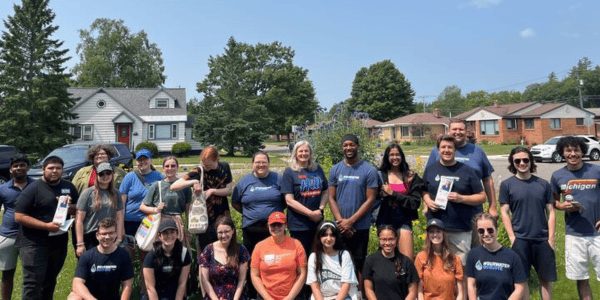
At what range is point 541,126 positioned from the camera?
131 feet

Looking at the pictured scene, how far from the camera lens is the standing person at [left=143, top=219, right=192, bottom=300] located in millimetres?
3922

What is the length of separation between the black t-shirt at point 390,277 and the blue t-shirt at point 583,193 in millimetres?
1887

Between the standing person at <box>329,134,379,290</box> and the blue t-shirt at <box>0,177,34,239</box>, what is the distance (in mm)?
3647

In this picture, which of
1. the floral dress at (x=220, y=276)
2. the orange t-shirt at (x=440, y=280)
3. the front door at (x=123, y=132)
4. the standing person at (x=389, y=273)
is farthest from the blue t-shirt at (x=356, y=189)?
the front door at (x=123, y=132)

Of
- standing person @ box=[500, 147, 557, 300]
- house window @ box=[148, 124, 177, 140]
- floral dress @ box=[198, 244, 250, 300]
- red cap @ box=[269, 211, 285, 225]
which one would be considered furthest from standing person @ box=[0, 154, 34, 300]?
house window @ box=[148, 124, 177, 140]

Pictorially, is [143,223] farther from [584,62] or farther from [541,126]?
[584,62]

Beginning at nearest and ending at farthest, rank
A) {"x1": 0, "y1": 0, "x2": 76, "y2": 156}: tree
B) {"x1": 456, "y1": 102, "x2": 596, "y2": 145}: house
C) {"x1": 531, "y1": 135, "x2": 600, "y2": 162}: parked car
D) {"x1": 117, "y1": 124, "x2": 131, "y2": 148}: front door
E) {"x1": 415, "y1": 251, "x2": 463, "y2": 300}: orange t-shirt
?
{"x1": 415, "y1": 251, "x2": 463, "y2": 300}: orange t-shirt → {"x1": 531, "y1": 135, "x2": 600, "y2": 162}: parked car → {"x1": 0, "y1": 0, "x2": 76, "y2": 156}: tree → {"x1": 117, "y1": 124, "x2": 131, "y2": 148}: front door → {"x1": 456, "y1": 102, "x2": 596, "y2": 145}: house

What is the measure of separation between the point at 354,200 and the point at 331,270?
80cm

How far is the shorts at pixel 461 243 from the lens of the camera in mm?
4066

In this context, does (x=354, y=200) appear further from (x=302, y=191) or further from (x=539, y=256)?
(x=539, y=256)

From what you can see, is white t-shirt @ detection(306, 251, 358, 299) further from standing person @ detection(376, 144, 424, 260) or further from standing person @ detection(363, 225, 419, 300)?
standing person @ detection(376, 144, 424, 260)

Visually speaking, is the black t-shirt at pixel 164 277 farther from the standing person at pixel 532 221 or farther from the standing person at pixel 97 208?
the standing person at pixel 532 221

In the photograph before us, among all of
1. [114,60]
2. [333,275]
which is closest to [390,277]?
[333,275]

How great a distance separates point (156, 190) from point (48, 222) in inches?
44.9
